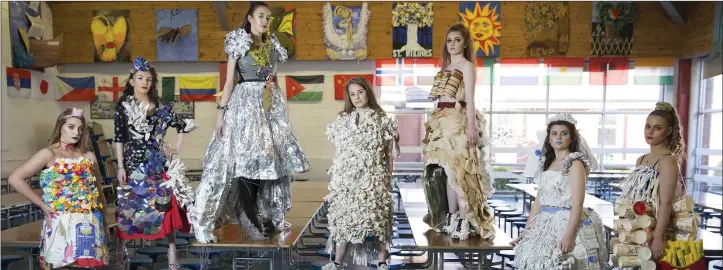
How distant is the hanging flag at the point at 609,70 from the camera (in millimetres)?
10445

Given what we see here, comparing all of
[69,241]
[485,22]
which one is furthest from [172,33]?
[69,241]

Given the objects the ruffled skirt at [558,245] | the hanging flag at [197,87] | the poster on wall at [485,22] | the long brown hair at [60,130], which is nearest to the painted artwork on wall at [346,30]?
the poster on wall at [485,22]

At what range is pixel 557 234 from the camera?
2.90 m

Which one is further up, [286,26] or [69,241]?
[286,26]

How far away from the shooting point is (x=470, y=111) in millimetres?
3449

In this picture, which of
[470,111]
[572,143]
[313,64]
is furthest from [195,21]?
[572,143]

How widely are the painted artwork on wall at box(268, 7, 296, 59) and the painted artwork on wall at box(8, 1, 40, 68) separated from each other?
466cm

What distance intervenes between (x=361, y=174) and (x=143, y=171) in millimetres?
1426

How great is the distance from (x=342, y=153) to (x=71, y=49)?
9851mm

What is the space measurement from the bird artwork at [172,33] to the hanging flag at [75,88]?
1.81m

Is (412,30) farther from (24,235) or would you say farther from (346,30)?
(24,235)

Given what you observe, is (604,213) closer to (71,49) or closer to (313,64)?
(313,64)

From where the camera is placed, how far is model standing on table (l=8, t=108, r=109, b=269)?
3.06 metres

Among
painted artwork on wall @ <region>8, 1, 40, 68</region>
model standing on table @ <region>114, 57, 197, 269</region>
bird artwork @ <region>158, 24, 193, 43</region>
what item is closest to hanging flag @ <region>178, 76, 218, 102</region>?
bird artwork @ <region>158, 24, 193, 43</region>
